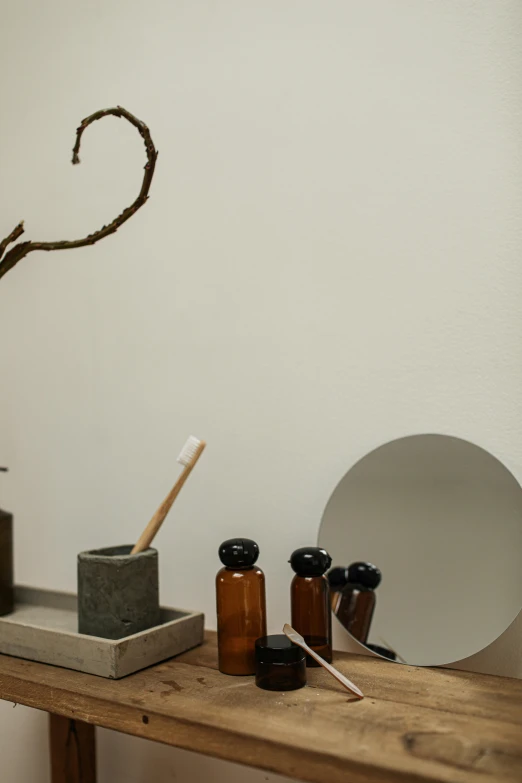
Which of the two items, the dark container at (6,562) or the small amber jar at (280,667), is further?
the dark container at (6,562)

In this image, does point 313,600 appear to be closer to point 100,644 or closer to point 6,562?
point 100,644

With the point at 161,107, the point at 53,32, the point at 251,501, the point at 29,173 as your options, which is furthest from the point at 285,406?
the point at 53,32

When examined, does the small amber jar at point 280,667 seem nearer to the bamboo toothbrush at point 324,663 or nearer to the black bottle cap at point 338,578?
the bamboo toothbrush at point 324,663

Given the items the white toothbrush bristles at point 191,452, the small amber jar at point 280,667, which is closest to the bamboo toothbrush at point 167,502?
the white toothbrush bristles at point 191,452

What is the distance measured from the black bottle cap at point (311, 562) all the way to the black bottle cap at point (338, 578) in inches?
2.9

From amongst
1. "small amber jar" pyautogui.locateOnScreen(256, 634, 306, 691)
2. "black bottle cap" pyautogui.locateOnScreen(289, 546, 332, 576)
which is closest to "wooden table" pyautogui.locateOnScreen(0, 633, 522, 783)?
"small amber jar" pyautogui.locateOnScreen(256, 634, 306, 691)

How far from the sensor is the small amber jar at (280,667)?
29.2 inches

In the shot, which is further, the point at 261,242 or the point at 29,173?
the point at 29,173

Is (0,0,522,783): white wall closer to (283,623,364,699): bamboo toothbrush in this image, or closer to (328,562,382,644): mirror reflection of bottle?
(328,562,382,644): mirror reflection of bottle

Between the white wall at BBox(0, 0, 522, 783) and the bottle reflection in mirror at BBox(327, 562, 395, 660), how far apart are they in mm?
97

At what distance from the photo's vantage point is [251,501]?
3.42 feet

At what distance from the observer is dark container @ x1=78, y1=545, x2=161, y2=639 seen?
2.74 feet

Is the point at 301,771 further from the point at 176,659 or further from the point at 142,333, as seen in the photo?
the point at 142,333

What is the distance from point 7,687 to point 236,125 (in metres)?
0.85
